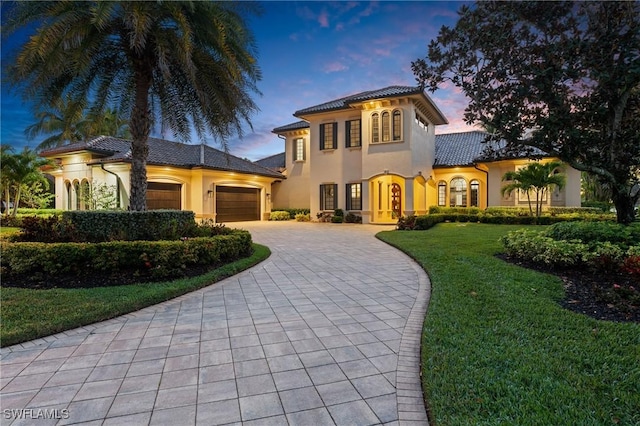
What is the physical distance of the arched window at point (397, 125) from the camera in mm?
19016

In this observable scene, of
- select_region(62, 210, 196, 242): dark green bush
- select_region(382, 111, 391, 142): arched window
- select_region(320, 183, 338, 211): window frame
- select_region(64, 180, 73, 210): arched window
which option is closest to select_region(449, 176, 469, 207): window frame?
select_region(382, 111, 391, 142): arched window

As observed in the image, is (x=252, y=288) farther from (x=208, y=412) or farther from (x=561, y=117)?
(x=561, y=117)

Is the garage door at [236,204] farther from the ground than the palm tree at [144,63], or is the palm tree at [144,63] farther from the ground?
the palm tree at [144,63]

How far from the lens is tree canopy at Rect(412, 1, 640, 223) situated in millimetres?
6680

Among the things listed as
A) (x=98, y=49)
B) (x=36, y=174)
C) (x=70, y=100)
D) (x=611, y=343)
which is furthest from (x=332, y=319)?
(x=36, y=174)

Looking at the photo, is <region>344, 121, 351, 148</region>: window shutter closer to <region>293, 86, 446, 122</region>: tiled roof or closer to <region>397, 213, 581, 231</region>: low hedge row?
<region>293, 86, 446, 122</region>: tiled roof

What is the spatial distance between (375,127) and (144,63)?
13.8 metres

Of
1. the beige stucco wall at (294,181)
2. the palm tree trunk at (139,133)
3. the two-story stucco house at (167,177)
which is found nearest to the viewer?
the palm tree trunk at (139,133)

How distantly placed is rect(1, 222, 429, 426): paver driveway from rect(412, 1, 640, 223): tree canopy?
522 centimetres

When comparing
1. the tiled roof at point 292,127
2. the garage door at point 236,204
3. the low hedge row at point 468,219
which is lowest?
the low hedge row at point 468,219

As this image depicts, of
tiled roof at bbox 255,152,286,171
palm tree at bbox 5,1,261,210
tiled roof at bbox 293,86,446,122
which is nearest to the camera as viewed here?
palm tree at bbox 5,1,261,210

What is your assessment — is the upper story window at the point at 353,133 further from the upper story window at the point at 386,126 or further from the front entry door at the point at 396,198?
the front entry door at the point at 396,198

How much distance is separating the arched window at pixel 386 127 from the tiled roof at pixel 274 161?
444 inches

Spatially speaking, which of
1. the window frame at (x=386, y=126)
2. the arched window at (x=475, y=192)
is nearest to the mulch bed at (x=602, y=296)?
the window frame at (x=386, y=126)
